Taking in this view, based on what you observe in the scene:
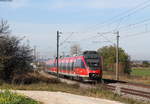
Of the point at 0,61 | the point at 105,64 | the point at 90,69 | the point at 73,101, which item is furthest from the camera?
the point at 105,64

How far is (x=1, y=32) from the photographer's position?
31672mm

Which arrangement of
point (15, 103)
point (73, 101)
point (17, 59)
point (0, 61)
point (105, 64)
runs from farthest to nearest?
point (105, 64) < point (17, 59) < point (0, 61) < point (73, 101) < point (15, 103)

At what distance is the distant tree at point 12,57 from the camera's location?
30500 mm

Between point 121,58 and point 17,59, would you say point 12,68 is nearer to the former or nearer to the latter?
point 17,59

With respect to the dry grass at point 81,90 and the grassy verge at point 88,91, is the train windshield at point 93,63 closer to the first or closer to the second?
the dry grass at point 81,90

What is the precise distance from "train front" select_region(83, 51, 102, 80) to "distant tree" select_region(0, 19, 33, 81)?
706cm

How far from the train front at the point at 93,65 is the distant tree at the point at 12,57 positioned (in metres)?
7.06

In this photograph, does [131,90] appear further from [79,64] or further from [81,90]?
[79,64]

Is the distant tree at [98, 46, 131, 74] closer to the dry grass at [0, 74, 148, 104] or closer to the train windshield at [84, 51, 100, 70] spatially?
the train windshield at [84, 51, 100, 70]

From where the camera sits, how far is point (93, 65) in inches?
1463

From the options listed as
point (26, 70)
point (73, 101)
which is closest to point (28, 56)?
point (26, 70)

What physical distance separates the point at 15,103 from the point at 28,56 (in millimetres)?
20789

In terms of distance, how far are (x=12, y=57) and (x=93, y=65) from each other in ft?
33.5

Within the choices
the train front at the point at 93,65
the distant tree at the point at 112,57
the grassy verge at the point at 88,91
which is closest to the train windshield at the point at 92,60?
the train front at the point at 93,65
